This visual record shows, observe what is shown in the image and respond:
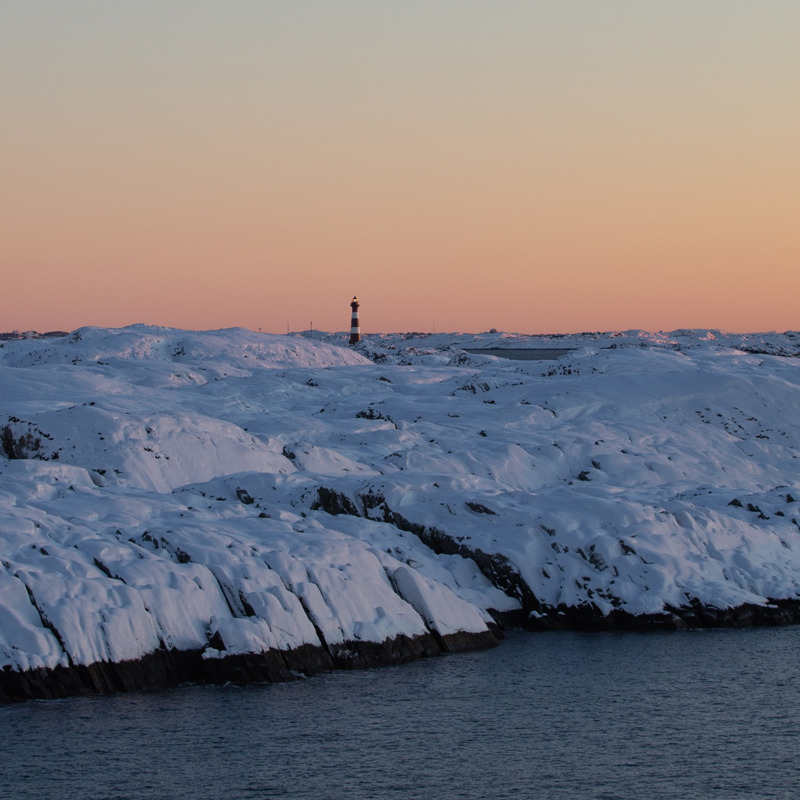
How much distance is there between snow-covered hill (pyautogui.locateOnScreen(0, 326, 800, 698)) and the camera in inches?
915

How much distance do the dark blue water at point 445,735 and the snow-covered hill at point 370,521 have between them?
3.54 ft

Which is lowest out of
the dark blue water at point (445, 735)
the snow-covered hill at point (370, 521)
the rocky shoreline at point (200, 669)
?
the dark blue water at point (445, 735)

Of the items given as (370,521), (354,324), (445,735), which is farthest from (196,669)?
(354,324)

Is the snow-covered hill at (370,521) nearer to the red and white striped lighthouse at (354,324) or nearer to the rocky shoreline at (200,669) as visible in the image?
the rocky shoreline at (200,669)

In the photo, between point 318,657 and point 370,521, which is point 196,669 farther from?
point 370,521

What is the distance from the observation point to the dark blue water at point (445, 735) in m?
18.5

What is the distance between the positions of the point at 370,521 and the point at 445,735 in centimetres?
1005

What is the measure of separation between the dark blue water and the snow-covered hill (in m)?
1.08

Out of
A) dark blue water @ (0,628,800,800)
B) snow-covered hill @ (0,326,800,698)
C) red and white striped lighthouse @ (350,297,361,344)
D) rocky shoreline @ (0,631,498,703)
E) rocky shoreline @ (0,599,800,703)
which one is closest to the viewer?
dark blue water @ (0,628,800,800)

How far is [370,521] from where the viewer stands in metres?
30.5

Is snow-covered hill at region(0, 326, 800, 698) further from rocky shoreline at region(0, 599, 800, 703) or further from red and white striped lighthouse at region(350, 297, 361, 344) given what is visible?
red and white striped lighthouse at region(350, 297, 361, 344)

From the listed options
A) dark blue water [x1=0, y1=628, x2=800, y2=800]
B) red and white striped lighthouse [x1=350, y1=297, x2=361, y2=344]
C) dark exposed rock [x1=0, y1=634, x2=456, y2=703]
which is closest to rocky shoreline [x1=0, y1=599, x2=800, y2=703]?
dark exposed rock [x1=0, y1=634, x2=456, y2=703]

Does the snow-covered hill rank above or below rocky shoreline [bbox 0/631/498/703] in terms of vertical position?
above

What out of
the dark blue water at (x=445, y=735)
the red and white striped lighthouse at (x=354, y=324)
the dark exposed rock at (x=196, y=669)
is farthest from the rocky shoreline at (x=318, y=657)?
the red and white striped lighthouse at (x=354, y=324)
